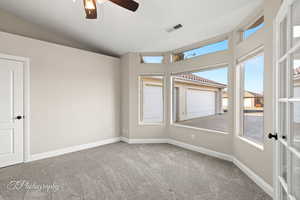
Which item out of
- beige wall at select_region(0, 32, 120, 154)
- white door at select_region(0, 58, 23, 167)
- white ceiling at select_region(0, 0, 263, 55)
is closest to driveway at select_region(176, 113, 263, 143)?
white ceiling at select_region(0, 0, 263, 55)

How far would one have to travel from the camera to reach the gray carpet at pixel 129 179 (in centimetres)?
203

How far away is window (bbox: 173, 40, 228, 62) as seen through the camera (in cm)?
333

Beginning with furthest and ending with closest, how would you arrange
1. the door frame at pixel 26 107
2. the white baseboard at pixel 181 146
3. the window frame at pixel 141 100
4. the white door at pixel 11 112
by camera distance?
the window frame at pixel 141 100 → the door frame at pixel 26 107 → the white door at pixel 11 112 → the white baseboard at pixel 181 146

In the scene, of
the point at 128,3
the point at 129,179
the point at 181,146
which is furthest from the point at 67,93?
the point at 181,146

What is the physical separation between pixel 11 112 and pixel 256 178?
459cm

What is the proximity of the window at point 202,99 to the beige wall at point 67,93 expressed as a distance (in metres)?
1.91

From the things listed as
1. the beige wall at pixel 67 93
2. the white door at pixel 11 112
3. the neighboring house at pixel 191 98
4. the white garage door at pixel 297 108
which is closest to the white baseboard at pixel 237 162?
the neighboring house at pixel 191 98

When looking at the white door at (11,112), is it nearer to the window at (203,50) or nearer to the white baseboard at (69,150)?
the white baseboard at (69,150)

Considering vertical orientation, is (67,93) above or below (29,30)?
below

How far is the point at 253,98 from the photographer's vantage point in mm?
2650

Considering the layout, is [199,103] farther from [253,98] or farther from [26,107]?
[26,107]

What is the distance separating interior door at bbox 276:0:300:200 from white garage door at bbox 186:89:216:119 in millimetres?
2542

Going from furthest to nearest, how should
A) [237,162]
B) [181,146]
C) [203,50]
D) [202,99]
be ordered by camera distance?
[202,99]
[181,146]
[203,50]
[237,162]

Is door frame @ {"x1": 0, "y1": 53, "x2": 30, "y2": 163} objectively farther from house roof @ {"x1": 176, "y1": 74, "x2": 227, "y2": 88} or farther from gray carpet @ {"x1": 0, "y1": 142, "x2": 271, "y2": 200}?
house roof @ {"x1": 176, "y1": 74, "x2": 227, "y2": 88}
